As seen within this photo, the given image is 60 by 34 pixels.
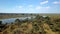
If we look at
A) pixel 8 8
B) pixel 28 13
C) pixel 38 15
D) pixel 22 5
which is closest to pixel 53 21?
pixel 38 15

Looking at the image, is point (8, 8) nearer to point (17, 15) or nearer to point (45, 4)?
point (17, 15)

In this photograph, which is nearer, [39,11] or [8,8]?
[8,8]

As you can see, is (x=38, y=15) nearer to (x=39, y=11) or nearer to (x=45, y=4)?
(x=39, y=11)

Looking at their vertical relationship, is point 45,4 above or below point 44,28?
above

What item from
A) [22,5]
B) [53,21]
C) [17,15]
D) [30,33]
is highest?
[22,5]

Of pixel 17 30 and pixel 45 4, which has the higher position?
pixel 45 4

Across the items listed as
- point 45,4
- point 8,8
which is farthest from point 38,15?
point 8,8
